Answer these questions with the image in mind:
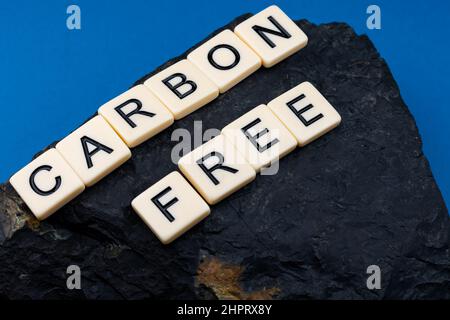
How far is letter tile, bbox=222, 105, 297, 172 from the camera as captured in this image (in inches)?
84.7

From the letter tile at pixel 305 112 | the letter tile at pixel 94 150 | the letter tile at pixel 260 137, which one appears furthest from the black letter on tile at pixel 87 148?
the letter tile at pixel 305 112

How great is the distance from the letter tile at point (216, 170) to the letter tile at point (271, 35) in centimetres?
30

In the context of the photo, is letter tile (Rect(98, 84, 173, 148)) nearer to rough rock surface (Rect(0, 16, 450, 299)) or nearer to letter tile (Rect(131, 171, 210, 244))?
rough rock surface (Rect(0, 16, 450, 299))

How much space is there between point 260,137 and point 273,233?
243 mm

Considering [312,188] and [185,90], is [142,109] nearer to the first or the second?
[185,90]

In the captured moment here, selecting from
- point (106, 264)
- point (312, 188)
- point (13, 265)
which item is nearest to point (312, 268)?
point (312, 188)

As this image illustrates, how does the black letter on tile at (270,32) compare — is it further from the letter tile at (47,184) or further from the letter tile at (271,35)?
the letter tile at (47,184)

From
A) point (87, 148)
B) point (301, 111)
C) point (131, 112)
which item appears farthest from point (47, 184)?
point (301, 111)

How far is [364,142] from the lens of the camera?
87.1 inches

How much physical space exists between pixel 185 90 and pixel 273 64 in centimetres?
24

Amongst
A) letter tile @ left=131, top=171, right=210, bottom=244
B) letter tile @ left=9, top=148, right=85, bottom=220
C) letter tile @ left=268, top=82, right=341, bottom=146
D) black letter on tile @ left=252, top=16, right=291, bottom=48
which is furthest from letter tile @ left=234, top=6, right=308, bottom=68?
letter tile @ left=9, top=148, right=85, bottom=220

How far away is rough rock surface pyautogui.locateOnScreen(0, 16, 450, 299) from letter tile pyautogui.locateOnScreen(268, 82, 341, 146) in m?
0.04

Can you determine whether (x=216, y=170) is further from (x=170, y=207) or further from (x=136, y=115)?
(x=136, y=115)

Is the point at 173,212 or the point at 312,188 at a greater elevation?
the point at 173,212
